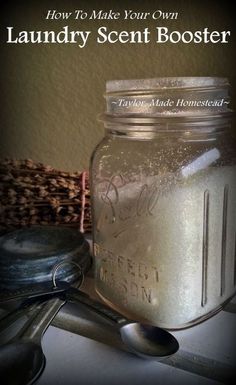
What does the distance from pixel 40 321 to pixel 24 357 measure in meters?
0.05

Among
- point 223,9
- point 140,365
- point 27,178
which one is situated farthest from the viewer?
point 27,178

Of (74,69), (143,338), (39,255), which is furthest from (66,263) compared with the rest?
(74,69)

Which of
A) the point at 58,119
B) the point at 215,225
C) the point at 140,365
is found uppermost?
the point at 58,119

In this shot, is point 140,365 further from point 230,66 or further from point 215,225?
point 230,66

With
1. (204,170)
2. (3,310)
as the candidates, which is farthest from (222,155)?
(3,310)

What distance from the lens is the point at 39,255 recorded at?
46 centimetres

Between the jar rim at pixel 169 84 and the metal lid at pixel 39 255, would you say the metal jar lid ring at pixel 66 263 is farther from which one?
the jar rim at pixel 169 84

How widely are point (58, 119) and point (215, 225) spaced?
339 mm

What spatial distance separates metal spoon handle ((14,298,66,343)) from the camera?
1.16 ft

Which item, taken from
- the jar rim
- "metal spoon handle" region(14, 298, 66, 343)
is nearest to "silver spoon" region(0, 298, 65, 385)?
"metal spoon handle" region(14, 298, 66, 343)

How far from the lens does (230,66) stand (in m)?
0.53

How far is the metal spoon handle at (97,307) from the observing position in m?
0.38

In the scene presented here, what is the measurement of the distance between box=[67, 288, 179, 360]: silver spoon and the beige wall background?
32 cm

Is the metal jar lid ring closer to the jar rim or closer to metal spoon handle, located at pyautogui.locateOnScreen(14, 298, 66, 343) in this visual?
metal spoon handle, located at pyautogui.locateOnScreen(14, 298, 66, 343)
